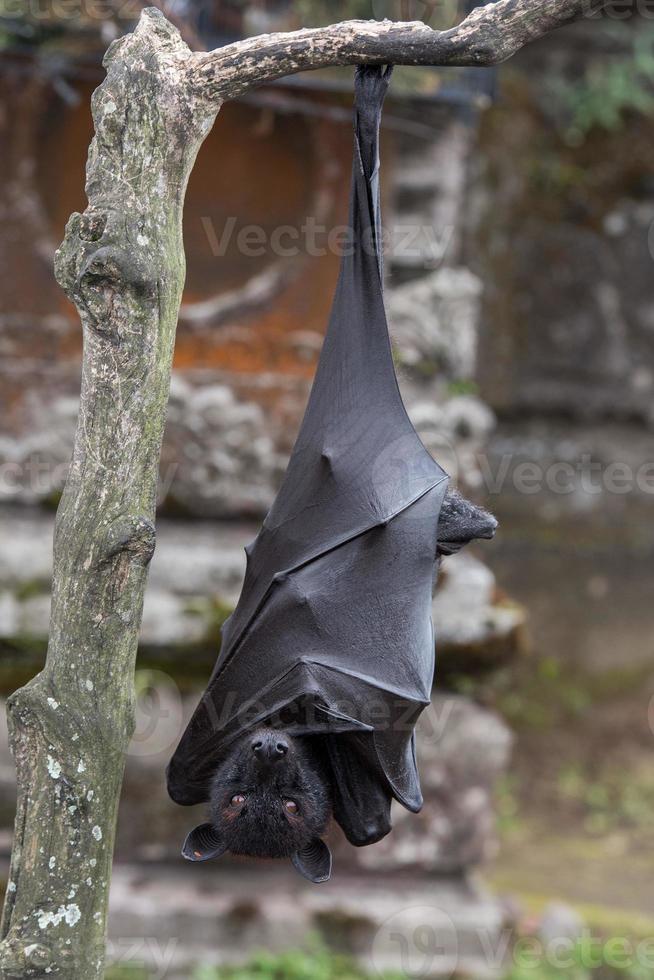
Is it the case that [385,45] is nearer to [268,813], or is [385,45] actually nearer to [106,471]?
[106,471]

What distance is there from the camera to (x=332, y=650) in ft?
8.45

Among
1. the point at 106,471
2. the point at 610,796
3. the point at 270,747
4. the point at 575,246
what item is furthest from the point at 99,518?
the point at 575,246

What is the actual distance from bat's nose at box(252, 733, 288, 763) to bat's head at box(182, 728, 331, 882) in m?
0.03

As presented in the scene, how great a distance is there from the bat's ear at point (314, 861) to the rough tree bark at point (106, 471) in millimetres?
582

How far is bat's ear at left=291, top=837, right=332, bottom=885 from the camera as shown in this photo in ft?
8.32

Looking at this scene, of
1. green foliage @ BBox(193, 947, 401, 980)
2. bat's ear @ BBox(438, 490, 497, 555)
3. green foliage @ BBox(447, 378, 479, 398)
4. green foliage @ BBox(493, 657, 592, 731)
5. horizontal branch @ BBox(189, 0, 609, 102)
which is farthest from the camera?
green foliage @ BBox(493, 657, 592, 731)

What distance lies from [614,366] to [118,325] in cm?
608

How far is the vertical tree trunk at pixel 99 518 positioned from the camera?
6.75 ft

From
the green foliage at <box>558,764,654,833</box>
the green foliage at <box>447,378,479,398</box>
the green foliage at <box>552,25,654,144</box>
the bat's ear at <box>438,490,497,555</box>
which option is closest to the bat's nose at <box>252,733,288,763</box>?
the bat's ear at <box>438,490,497,555</box>

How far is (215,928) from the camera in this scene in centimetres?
501

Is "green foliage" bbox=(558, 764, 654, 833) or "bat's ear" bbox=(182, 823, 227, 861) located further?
"green foliage" bbox=(558, 764, 654, 833)

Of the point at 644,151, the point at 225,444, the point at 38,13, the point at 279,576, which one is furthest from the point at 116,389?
the point at 644,151

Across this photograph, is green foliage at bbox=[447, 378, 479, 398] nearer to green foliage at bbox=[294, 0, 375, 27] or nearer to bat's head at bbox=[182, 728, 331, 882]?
green foliage at bbox=[294, 0, 375, 27]

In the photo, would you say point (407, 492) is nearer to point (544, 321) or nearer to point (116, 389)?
point (116, 389)
